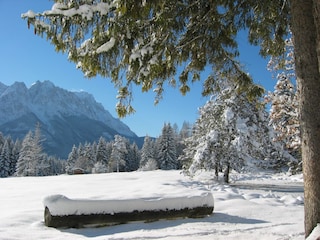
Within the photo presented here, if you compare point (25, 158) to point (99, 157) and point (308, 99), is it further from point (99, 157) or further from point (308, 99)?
point (308, 99)

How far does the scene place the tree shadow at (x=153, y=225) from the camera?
7270 mm

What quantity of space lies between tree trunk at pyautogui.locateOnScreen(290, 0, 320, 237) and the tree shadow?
4.14 metres

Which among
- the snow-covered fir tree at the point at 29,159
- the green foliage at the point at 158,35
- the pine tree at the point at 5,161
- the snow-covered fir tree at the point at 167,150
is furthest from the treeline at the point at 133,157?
the green foliage at the point at 158,35

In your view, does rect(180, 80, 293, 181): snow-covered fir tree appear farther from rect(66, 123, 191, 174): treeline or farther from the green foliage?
rect(66, 123, 191, 174): treeline

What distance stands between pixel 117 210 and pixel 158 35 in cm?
468

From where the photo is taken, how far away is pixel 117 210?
805 cm

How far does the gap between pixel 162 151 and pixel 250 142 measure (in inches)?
1672

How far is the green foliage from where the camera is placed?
4723 millimetres

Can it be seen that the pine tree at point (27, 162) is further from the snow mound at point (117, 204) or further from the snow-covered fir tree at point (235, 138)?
the snow mound at point (117, 204)

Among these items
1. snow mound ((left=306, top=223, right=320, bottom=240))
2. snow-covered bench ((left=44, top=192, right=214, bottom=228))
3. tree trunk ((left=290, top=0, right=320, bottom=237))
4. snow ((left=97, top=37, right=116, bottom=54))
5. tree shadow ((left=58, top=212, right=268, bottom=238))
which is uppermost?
snow ((left=97, top=37, right=116, bottom=54))

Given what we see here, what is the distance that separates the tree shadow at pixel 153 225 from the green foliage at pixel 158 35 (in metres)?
3.05

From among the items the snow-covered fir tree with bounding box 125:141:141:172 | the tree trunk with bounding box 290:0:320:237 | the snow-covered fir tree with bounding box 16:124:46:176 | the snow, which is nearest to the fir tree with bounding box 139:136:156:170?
the snow-covered fir tree with bounding box 125:141:141:172

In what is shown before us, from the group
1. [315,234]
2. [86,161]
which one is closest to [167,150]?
[86,161]

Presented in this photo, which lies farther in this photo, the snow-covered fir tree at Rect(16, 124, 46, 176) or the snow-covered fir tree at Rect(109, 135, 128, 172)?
the snow-covered fir tree at Rect(109, 135, 128, 172)
